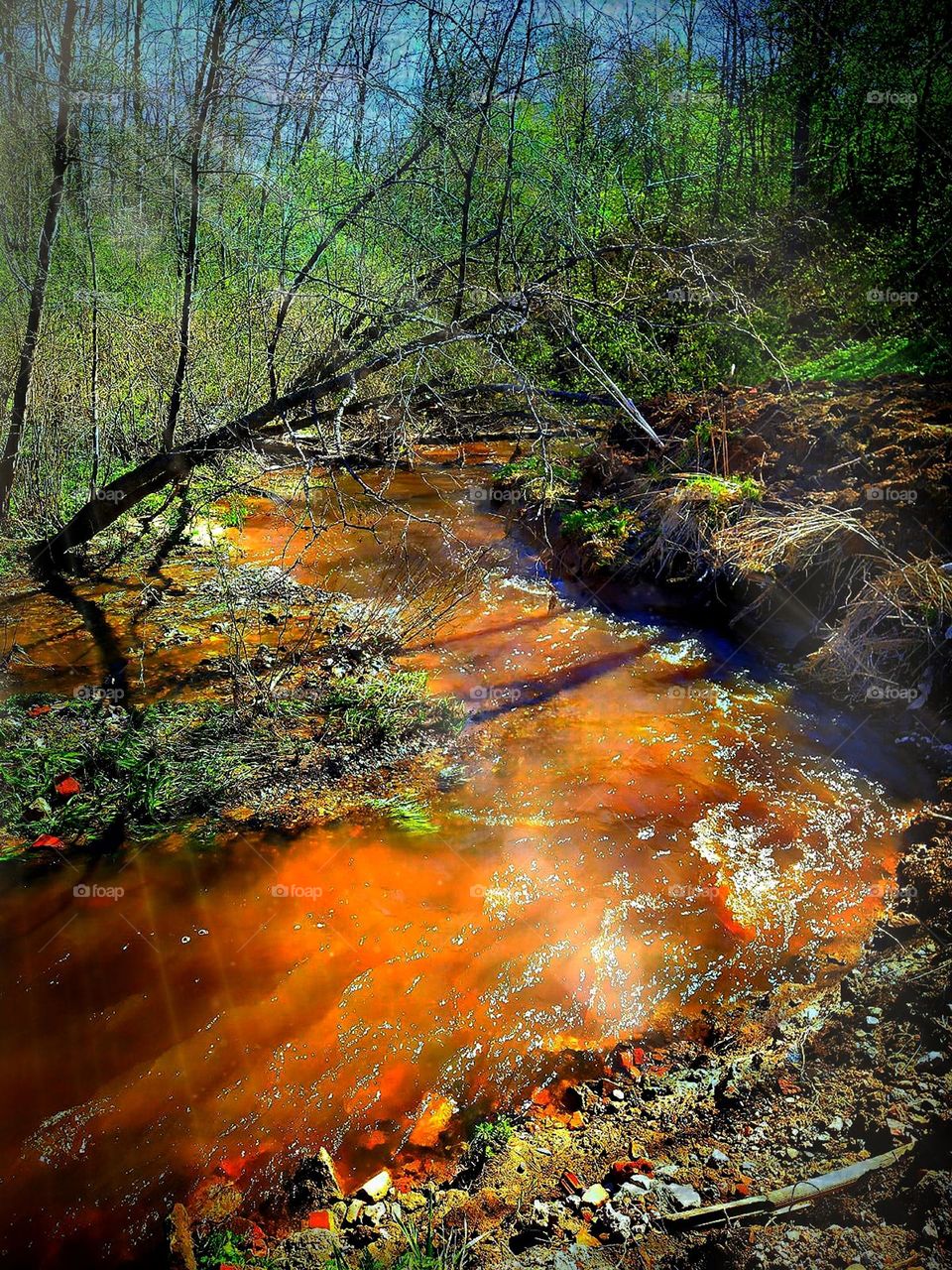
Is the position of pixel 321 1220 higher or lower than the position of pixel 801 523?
lower

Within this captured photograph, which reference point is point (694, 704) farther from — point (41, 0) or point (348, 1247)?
point (41, 0)

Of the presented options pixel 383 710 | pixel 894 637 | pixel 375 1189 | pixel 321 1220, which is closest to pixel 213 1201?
pixel 321 1220

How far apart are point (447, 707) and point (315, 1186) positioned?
9.63ft

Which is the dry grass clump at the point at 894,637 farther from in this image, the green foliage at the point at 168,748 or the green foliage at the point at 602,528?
the green foliage at the point at 168,748

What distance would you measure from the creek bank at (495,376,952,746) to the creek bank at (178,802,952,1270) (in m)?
2.48

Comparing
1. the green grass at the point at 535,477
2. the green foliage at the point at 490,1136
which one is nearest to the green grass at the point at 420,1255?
the green foliage at the point at 490,1136

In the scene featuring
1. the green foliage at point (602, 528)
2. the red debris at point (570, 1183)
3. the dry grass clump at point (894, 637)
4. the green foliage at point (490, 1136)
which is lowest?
the green foliage at point (490, 1136)

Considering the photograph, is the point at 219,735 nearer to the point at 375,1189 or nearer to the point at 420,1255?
the point at 375,1189

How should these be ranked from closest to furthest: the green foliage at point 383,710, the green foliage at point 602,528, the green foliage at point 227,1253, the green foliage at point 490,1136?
the green foliage at point 227,1253 < the green foliage at point 490,1136 < the green foliage at point 383,710 < the green foliage at point 602,528

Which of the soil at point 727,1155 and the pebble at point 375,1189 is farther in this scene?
the pebble at point 375,1189

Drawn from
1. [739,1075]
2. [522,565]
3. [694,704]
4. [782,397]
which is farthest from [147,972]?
[782,397]

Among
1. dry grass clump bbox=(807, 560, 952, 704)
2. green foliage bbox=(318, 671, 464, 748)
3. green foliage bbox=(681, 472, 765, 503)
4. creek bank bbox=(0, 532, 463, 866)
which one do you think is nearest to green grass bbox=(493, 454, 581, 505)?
green foliage bbox=(681, 472, 765, 503)

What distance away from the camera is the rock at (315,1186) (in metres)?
2.31

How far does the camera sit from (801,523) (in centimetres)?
566
